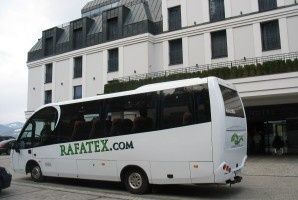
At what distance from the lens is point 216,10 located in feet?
91.2

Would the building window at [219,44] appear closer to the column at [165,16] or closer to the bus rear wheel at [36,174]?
the column at [165,16]

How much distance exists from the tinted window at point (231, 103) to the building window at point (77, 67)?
26017 mm

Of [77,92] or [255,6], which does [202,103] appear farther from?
[77,92]

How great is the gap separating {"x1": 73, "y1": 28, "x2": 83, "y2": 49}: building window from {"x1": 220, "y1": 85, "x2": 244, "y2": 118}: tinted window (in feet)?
87.5

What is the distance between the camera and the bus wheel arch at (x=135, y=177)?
34.7 ft

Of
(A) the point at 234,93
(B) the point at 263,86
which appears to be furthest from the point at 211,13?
(A) the point at 234,93

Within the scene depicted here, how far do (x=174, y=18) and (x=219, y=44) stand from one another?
4.95m

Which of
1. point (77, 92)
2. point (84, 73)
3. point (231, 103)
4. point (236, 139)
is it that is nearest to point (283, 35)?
point (231, 103)

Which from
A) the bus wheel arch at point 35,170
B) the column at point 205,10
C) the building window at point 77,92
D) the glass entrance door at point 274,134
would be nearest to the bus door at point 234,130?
the bus wheel arch at point 35,170

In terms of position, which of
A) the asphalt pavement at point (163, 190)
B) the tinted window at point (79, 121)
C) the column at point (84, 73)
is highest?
the column at point (84, 73)

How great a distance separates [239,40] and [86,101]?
17.5 meters

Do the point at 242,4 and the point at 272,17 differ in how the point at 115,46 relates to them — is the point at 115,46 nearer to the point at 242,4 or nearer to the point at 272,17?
the point at 242,4

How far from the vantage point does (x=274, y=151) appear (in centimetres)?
2509

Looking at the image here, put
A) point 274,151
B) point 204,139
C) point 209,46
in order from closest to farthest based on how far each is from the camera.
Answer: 1. point 204,139
2. point 274,151
3. point 209,46
